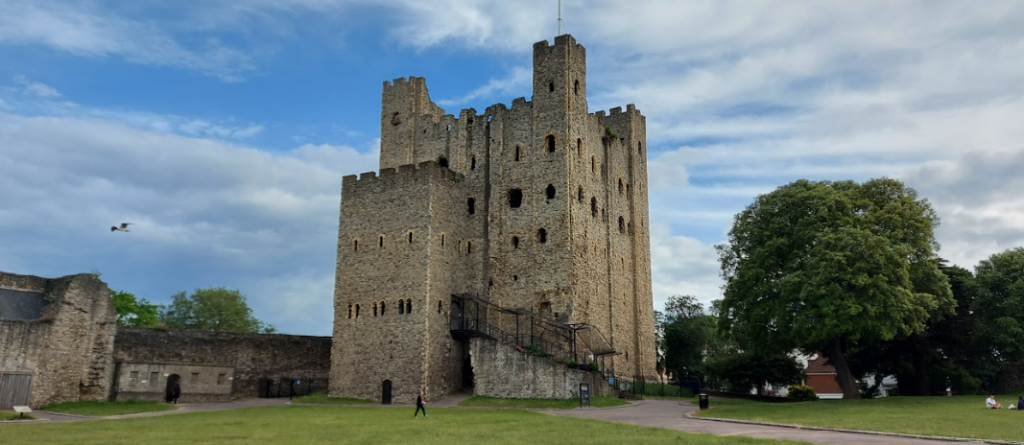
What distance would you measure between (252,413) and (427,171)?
1504 cm

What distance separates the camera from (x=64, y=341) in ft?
106

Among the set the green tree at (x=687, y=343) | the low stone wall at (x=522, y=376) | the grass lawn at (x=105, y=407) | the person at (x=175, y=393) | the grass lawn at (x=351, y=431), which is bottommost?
the grass lawn at (x=351, y=431)

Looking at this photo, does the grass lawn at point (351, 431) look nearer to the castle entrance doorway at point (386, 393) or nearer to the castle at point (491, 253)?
the castle entrance doorway at point (386, 393)

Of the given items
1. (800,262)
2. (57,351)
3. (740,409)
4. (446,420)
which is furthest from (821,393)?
(57,351)

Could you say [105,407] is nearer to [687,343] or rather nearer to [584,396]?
[584,396]

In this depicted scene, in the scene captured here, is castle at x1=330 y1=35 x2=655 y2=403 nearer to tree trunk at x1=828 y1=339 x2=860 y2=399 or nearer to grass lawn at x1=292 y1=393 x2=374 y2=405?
grass lawn at x1=292 y1=393 x2=374 y2=405

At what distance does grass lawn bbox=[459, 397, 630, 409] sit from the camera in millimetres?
31500

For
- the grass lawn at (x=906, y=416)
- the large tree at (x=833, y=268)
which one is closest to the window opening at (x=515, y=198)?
the large tree at (x=833, y=268)

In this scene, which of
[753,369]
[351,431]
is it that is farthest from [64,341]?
[753,369]

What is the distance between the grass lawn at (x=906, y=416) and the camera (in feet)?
61.5

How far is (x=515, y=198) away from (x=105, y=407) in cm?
2189

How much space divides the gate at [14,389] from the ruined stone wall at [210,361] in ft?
16.5

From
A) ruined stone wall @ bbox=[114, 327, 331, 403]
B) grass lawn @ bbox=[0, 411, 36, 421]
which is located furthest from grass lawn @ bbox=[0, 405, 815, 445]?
ruined stone wall @ bbox=[114, 327, 331, 403]

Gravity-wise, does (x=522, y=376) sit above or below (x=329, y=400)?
above
